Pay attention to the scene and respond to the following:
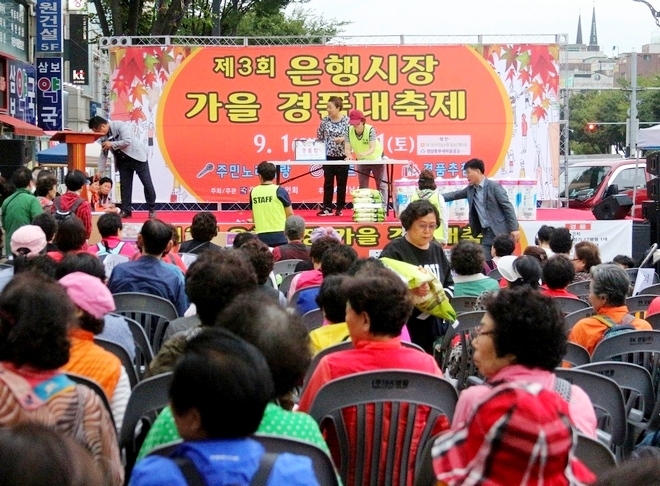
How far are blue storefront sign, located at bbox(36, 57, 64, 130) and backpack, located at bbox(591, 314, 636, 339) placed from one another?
75.1 ft

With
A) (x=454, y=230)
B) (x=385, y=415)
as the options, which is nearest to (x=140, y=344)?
(x=385, y=415)

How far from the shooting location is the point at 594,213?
1578 cm

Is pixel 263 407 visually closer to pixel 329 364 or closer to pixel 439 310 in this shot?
pixel 329 364

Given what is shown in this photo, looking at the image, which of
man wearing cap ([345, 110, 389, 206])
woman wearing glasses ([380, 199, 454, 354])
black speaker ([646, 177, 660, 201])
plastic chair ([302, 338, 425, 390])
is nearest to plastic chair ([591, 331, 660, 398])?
plastic chair ([302, 338, 425, 390])

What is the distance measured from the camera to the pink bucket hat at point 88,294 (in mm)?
3725

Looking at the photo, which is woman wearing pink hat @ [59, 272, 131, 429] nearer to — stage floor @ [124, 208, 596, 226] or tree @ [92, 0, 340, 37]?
stage floor @ [124, 208, 596, 226]

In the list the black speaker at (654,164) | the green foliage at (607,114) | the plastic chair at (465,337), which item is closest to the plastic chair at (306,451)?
the plastic chair at (465,337)

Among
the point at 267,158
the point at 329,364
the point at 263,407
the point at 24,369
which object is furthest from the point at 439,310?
the point at 267,158

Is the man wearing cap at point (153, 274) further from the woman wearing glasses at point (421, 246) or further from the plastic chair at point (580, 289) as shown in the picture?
the plastic chair at point (580, 289)

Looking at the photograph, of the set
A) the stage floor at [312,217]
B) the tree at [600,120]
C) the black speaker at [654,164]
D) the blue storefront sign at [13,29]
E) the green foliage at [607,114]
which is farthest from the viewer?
the tree at [600,120]

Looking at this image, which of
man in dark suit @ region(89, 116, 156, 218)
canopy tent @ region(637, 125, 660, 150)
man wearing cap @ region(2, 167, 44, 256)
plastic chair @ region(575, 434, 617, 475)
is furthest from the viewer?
canopy tent @ region(637, 125, 660, 150)

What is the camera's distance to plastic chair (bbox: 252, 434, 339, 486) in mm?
2264

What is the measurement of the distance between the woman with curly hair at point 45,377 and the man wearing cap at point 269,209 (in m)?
7.40

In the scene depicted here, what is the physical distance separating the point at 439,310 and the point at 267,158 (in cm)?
1099
